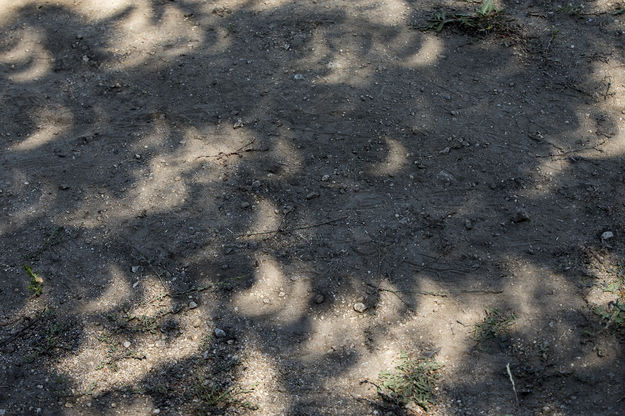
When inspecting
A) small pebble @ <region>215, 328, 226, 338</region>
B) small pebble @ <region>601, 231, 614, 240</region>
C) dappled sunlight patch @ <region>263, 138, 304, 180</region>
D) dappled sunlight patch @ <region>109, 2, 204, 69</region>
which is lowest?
small pebble @ <region>601, 231, 614, 240</region>

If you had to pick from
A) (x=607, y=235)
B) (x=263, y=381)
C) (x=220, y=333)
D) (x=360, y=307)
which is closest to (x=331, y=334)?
(x=360, y=307)

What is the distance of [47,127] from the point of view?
404 centimetres

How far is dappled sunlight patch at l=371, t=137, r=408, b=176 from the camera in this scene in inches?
148

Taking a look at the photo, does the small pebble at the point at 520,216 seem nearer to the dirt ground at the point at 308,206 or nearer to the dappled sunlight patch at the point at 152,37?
the dirt ground at the point at 308,206

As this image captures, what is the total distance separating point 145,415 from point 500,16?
144 inches

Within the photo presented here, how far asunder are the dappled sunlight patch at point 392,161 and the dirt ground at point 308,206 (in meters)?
0.01

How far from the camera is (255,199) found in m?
3.62

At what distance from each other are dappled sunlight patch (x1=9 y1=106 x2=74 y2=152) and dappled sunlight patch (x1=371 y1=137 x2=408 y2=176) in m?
1.98

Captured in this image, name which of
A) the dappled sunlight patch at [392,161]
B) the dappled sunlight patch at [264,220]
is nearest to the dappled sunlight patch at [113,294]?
the dappled sunlight patch at [264,220]

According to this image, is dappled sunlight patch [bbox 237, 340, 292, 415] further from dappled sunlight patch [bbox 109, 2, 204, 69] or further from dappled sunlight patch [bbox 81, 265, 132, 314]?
dappled sunlight patch [bbox 109, 2, 204, 69]

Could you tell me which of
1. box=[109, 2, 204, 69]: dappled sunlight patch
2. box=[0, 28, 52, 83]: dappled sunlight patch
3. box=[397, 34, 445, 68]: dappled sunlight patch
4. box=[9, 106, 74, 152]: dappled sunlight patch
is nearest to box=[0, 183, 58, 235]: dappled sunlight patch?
box=[9, 106, 74, 152]: dappled sunlight patch

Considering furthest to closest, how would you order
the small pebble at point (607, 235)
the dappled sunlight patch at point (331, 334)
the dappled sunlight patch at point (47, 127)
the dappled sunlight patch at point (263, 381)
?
the dappled sunlight patch at point (47, 127), the small pebble at point (607, 235), the dappled sunlight patch at point (331, 334), the dappled sunlight patch at point (263, 381)

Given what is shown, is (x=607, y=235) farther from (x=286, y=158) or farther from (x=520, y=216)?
(x=286, y=158)

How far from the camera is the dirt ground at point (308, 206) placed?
2.93 metres
